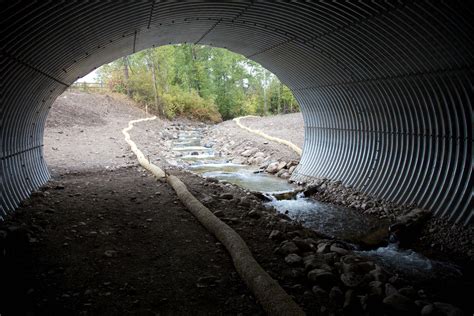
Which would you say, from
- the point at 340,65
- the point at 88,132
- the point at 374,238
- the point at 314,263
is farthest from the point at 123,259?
the point at 88,132

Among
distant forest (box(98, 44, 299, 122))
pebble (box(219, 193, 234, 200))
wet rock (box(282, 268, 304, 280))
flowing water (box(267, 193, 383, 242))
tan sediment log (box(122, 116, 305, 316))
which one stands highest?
distant forest (box(98, 44, 299, 122))

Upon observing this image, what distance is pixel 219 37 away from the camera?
10500 mm

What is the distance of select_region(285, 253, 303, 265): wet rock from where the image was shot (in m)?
4.76

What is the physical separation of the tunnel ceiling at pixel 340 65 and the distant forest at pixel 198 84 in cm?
2368

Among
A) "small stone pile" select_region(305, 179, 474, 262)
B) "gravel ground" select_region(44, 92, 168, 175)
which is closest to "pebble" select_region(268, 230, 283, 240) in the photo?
"small stone pile" select_region(305, 179, 474, 262)

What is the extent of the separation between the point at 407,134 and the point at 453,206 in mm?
1999

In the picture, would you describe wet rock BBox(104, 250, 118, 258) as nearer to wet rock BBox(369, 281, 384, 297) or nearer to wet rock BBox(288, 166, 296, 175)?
wet rock BBox(369, 281, 384, 297)

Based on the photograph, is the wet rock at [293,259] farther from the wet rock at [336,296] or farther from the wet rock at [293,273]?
the wet rock at [336,296]

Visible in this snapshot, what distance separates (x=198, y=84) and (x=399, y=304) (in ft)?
122

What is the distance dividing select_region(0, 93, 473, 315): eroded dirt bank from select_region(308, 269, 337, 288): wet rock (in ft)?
0.04

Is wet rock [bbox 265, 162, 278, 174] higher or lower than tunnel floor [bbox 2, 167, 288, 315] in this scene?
lower

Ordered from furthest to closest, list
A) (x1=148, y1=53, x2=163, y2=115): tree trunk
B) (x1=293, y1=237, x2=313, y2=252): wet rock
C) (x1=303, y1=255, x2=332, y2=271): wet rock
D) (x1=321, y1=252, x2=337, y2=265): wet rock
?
(x1=148, y1=53, x2=163, y2=115): tree trunk → (x1=293, y1=237, x2=313, y2=252): wet rock → (x1=321, y1=252, x2=337, y2=265): wet rock → (x1=303, y1=255, x2=332, y2=271): wet rock

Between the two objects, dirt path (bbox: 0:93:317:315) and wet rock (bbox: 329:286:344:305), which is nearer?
dirt path (bbox: 0:93:317:315)

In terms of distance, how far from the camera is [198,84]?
3950cm
